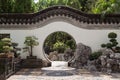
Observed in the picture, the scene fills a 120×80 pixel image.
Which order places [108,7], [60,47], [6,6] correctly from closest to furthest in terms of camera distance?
[108,7], [6,6], [60,47]

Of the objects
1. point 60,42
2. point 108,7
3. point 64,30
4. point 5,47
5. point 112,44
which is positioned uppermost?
point 108,7

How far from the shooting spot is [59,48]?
20391 millimetres

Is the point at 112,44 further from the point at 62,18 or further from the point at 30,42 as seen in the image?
the point at 30,42

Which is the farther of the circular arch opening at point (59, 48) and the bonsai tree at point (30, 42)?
the circular arch opening at point (59, 48)

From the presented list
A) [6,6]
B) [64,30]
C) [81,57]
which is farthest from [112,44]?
[6,6]

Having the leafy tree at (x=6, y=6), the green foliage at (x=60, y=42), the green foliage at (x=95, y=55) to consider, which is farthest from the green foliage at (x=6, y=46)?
the green foliage at (x=60, y=42)

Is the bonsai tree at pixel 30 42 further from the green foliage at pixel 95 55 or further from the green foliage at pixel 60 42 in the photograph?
the green foliage at pixel 60 42

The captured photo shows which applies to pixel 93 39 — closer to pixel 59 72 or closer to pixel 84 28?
pixel 84 28

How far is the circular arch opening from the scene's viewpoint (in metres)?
18.7

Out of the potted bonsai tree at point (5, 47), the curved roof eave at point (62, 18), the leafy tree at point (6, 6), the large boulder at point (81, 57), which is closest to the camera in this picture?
the potted bonsai tree at point (5, 47)

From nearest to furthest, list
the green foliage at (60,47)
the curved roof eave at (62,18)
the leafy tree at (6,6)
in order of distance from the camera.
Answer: the curved roof eave at (62,18), the leafy tree at (6,6), the green foliage at (60,47)

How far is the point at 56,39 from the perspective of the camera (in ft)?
72.4

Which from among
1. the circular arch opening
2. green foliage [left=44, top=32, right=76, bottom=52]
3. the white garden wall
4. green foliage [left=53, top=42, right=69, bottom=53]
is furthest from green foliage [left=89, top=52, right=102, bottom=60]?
green foliage [left=53, top=42, right=69, bottom=53]

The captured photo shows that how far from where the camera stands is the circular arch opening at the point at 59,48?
18.7 meters
